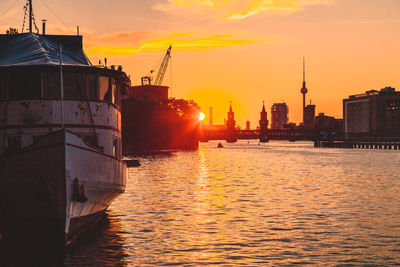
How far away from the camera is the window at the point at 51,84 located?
76.8 ft

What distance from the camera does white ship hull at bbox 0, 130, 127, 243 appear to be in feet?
65.4

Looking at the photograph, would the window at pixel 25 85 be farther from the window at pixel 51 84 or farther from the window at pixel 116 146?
the window at pixel 116 146

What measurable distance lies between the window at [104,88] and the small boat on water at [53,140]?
0.04 meters

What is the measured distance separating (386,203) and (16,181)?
30202 mm

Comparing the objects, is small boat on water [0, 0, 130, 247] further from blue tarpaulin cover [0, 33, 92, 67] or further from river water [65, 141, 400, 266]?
river water [65, 141, 400, 266]

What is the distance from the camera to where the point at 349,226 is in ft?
99.3

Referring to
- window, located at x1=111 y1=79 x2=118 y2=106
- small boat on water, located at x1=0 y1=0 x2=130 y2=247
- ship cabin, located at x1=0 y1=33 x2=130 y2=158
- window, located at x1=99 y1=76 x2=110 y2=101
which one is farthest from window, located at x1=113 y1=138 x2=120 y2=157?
window, located at x1=99 y1=76 x2=110 y2=101

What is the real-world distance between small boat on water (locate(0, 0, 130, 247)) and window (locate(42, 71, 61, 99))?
0.14ft

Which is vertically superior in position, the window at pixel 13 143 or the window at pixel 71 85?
the window at pixel 71 85

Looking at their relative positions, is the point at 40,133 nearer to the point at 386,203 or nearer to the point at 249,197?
the point at 249,197

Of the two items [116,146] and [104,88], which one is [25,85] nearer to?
[104,88]

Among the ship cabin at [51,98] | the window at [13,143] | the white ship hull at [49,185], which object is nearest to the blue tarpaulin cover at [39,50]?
the ship cabin at [51,98]

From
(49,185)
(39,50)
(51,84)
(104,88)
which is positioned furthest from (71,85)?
(49,185)

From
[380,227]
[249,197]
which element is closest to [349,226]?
[380,227]
